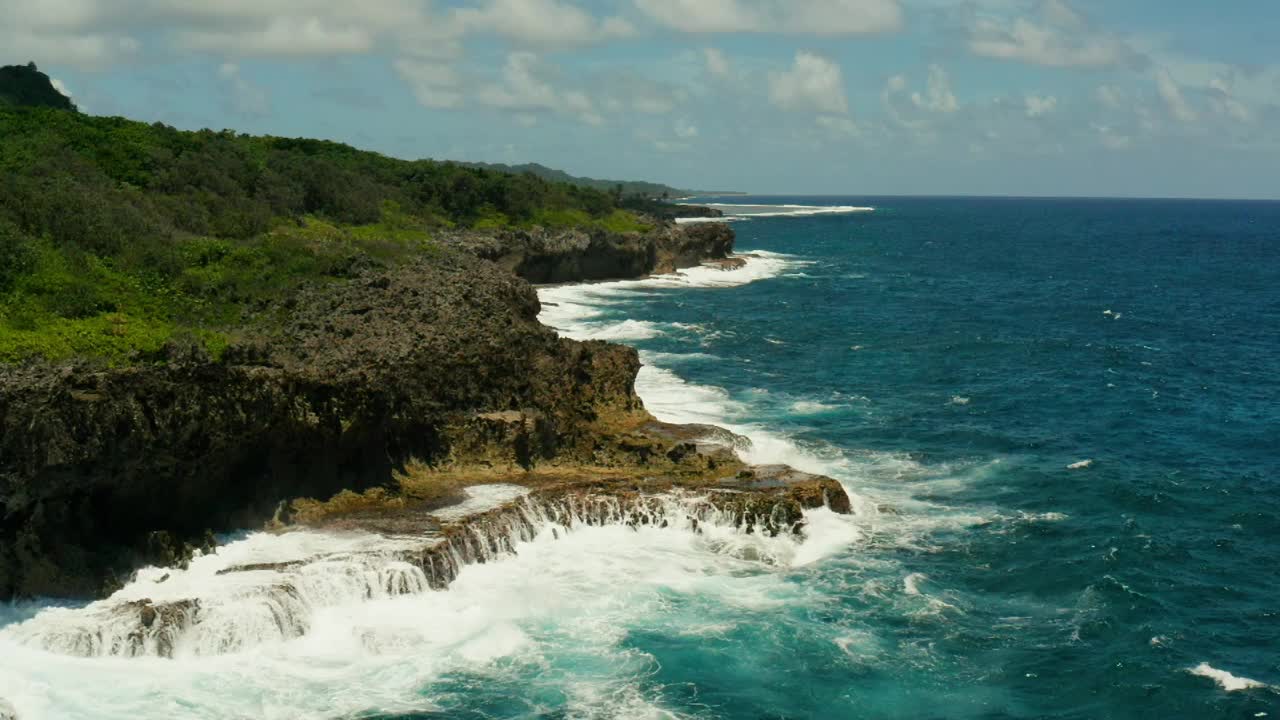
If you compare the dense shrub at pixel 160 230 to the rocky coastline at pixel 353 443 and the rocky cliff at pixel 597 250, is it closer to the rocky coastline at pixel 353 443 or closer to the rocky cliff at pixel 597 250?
the rocky coastline at pixel 353 443

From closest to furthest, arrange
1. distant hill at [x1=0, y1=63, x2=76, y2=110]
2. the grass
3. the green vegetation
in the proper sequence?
the grass < the green vegetation < distant hill at [x1=0, y1=63, x2=76, y2=110]

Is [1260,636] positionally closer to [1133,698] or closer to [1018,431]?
[1133,698]

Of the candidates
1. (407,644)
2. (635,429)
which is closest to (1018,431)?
(635,429)

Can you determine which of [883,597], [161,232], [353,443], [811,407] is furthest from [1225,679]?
[161,232]

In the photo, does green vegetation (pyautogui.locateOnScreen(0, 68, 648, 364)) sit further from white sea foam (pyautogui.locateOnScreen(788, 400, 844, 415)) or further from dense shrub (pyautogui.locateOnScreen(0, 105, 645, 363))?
white sea foam (pyautogui.locateOnScreen(788, 400, 844, 415))

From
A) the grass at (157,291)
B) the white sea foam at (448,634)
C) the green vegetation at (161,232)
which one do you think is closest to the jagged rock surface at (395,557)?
the white sea foam at (448,634)

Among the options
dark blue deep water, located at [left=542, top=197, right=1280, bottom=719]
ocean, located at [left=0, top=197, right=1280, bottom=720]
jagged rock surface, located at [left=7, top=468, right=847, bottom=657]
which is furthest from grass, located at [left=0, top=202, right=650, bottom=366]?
dark blue deep water, located at [left=542, top=197, right=1280, bottom=719]
